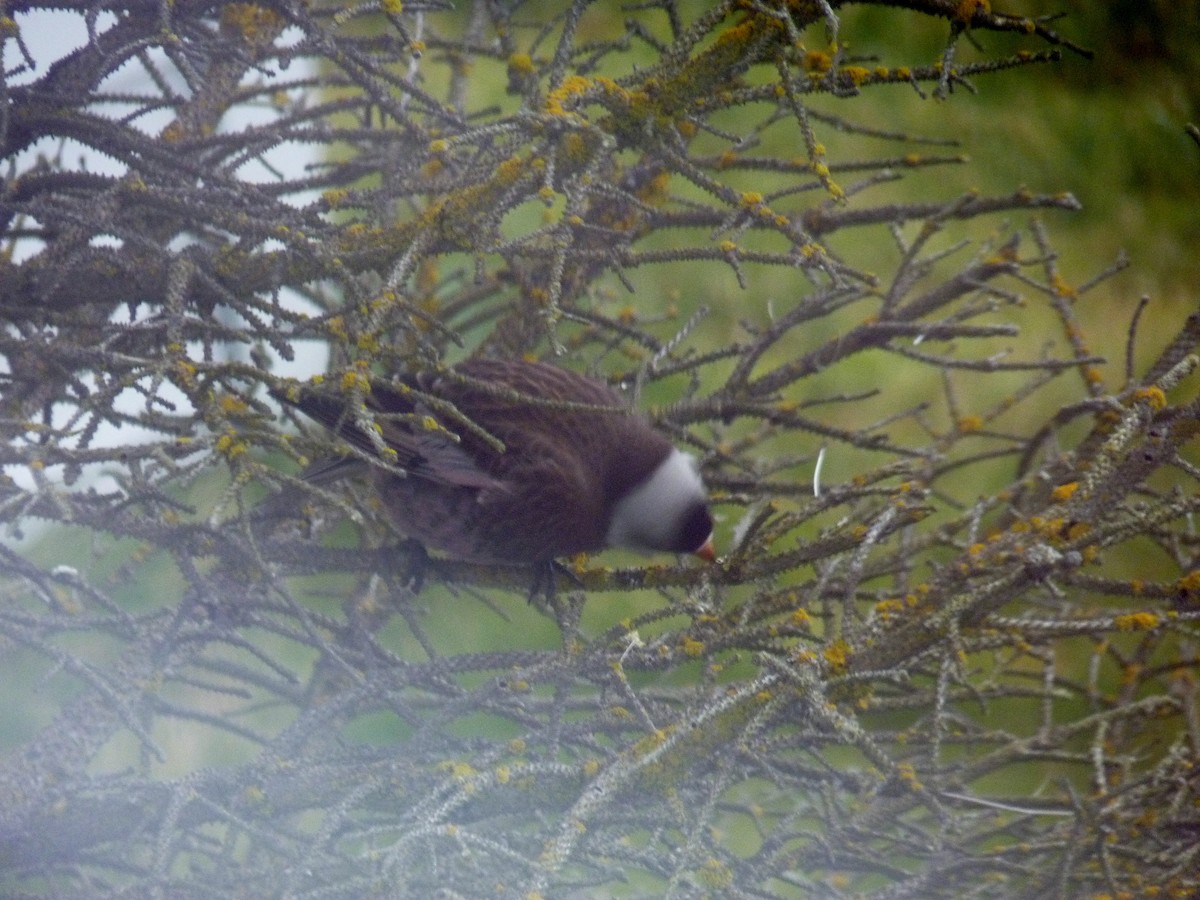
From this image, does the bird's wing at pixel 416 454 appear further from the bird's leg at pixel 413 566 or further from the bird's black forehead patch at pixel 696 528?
the bird's black forehead patch at pixel 696 528

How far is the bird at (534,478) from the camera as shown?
4.63 feet

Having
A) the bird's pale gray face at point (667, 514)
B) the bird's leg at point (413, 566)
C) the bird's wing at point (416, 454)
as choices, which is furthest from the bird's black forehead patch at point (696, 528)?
the bird's leg at point (413, 566)

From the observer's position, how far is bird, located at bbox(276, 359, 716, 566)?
141 centimetres

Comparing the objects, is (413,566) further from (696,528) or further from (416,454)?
(696,528)

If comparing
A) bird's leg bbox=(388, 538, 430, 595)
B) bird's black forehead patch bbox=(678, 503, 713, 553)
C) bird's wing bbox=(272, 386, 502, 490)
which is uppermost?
bird's wing bbox=(272, 386, 502, 490)

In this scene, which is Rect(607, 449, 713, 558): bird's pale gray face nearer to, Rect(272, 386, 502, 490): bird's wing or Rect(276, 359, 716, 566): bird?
Rect(276, 359, 716, 566): bird

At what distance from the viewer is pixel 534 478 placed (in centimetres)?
145

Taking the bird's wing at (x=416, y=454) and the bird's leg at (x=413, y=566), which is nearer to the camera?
the bird's wing at (x=416, y=454)

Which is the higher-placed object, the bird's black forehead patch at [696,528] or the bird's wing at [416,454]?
the bird's wing at [416,454]

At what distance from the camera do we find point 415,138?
1.18 metres

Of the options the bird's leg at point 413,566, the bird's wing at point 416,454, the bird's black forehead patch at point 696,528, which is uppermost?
the bird's wing at point 416,454

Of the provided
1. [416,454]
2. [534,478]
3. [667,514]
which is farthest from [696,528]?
[416,454]

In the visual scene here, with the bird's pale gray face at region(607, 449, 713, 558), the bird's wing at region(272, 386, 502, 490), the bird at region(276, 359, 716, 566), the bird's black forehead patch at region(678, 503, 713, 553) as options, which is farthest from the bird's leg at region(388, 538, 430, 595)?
the bird's black forehead patch at region(678, 503, 713, 553)

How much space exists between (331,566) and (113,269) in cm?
41
